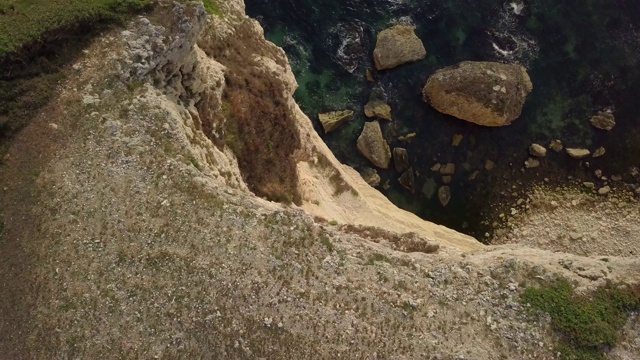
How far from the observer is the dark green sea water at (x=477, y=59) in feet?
151

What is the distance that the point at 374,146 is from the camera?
45.8 m

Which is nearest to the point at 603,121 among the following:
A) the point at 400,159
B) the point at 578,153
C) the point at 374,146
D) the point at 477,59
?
the point at 578,153

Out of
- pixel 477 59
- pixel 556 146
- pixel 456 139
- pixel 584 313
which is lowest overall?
pixel 456 139

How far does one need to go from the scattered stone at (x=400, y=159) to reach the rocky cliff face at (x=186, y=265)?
57.6 feet

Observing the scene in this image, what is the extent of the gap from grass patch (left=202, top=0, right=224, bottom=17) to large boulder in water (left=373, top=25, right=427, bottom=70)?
53.5 feet

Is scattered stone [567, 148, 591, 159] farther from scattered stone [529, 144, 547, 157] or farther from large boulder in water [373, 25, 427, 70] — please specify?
large boulder in water [373, 25, 427, 70]

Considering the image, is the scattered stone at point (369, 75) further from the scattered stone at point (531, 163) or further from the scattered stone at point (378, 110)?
the scattered stone at point (531, 163)

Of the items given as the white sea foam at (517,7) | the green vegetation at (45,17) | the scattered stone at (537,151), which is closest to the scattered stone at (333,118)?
the scattered stone at (537,151)

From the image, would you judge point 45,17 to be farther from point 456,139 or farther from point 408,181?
point 456,139

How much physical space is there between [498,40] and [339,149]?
19.8 m

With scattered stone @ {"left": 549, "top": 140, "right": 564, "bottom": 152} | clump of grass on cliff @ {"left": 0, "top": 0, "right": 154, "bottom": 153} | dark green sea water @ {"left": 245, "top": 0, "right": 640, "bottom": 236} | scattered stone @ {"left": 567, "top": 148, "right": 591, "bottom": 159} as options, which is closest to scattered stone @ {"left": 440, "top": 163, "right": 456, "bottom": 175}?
dark green sea water @ {"left": 245, "top": 0, "right": 640, "bottom": 236}

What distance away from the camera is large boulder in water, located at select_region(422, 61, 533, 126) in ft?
152

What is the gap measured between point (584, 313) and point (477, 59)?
102 feet

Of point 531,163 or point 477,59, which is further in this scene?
point 477,59
